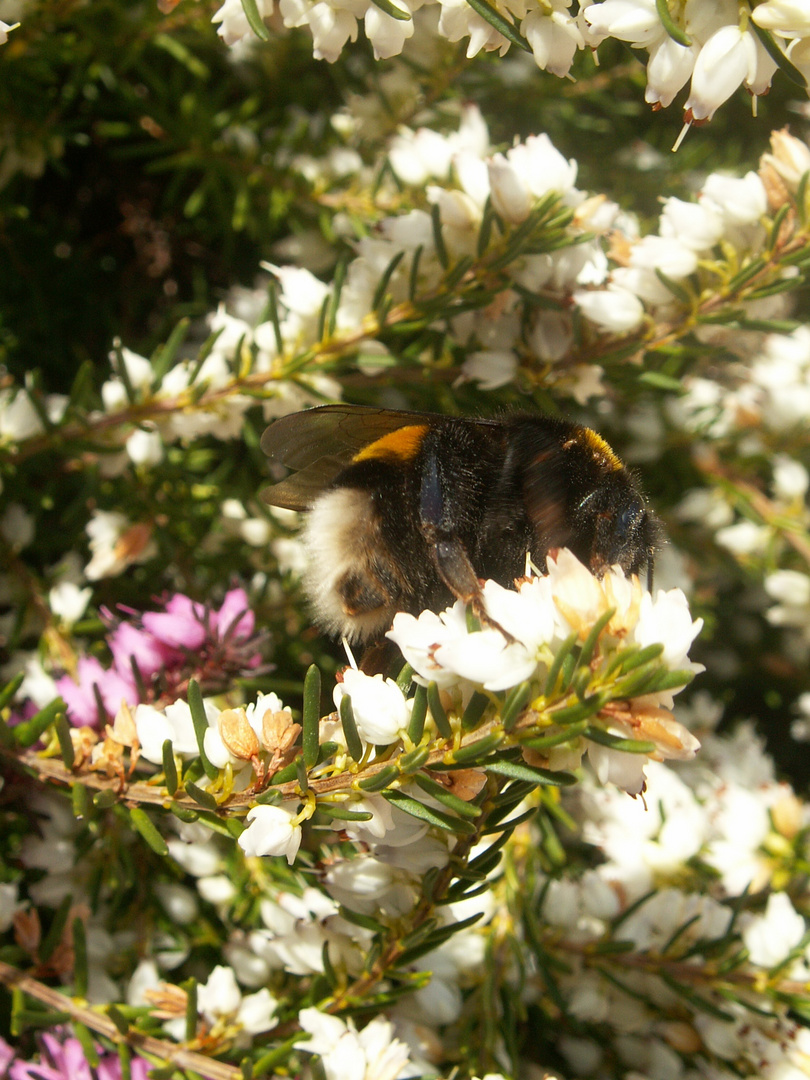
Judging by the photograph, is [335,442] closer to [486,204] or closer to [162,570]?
[486,204]

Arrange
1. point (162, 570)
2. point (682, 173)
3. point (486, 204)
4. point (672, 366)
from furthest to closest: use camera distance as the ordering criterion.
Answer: point (682, 173) → point (162, 570) → point (672, 366) → point (486, 204)

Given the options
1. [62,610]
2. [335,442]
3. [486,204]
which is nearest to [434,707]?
[335,442]

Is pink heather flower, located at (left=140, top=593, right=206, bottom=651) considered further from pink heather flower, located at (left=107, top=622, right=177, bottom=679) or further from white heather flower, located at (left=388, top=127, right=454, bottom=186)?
white heather flower, located at (left=388, top=127, right=454, bottom=186)

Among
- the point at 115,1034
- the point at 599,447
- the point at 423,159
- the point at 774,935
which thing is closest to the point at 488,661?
the point at 599,447

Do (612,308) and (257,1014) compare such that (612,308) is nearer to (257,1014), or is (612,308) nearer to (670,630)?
(670,630)

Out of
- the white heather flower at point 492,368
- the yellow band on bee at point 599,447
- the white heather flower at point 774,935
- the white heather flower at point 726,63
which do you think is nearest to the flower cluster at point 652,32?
the white heather flower at point 726,63

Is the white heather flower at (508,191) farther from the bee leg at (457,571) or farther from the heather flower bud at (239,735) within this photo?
the heather flower bud at (239,735)
